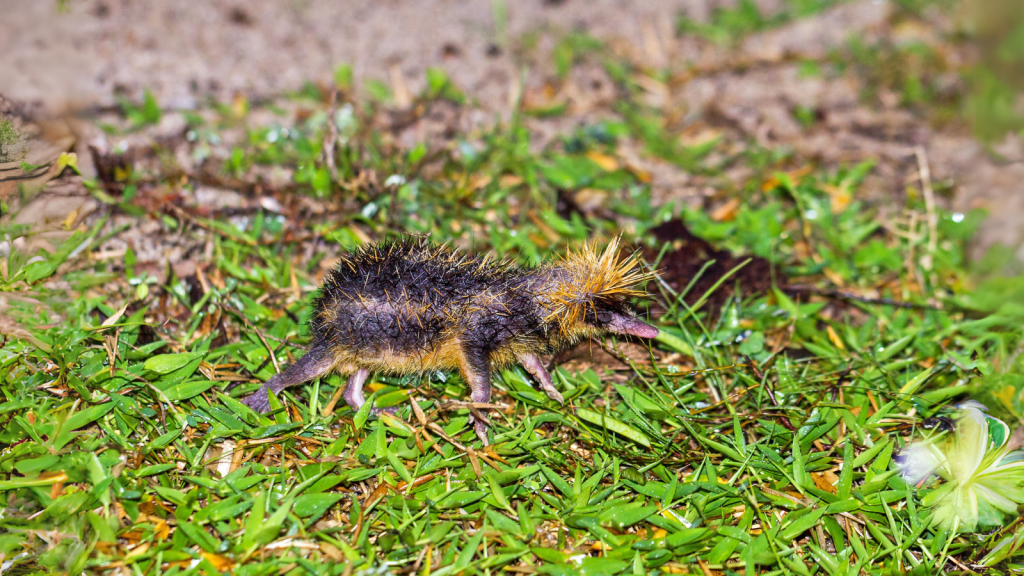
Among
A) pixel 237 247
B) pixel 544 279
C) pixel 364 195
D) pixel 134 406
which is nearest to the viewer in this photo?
pixel 134 406

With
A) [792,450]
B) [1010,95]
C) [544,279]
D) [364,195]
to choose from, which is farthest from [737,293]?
[364,195]

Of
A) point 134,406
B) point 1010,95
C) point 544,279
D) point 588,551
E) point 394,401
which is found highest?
point 1010,95

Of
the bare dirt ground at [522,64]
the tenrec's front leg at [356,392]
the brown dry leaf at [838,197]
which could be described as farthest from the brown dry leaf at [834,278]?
the tenrec's front leg at [356,392]

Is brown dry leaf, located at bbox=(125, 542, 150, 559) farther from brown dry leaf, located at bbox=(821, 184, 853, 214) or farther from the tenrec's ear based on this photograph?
brown dry leaf, located at bbox=(821, 184, 853, 214)

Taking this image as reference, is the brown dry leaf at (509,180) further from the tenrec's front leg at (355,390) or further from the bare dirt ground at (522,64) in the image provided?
the tenrec's front leg at (355,390)

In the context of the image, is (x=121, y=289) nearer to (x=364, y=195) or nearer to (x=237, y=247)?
(x=237, y=247)

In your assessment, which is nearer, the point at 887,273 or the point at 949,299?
the point at 949,299

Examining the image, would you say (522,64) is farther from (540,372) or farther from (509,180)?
(540,372)

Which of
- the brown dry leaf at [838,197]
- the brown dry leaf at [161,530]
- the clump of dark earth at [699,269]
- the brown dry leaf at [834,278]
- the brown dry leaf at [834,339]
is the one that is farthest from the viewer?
the brown dry leaf at [838,197]
